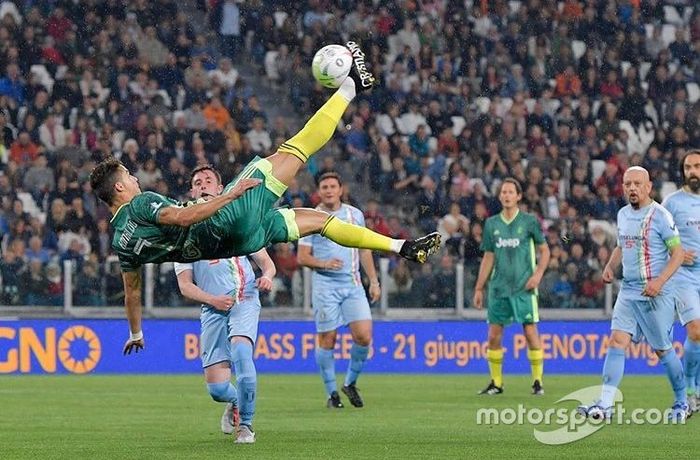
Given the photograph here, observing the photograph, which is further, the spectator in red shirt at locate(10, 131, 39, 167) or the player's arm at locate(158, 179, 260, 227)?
the spectator in red shirt at locate(10, 131, 39, 167)

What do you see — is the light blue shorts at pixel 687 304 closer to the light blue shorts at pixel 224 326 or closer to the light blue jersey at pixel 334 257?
the light blue jersey at pixel 334 257

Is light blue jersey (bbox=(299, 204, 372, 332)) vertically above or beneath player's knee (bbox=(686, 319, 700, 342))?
above

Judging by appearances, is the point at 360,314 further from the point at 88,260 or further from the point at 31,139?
the point at 31,139

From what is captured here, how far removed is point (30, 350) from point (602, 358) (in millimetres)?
8923

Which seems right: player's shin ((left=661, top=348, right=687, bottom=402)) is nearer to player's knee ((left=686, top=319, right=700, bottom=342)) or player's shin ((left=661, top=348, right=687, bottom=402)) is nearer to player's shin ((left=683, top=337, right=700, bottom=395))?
player's knee ((left=686, top=319, right=700, bottom=342))

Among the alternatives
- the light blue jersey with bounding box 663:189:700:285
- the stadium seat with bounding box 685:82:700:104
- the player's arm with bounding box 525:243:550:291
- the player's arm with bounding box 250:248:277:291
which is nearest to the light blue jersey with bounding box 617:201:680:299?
the light blue jersey with bounding box 663:189:700:285

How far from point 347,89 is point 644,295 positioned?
3.45 m

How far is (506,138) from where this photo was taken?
2720cm

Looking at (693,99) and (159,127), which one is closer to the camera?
(159,127)

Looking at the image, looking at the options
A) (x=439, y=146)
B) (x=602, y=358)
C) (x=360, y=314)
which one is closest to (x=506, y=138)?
(x=439, y=146)

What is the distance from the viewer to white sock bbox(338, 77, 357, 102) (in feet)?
36.5

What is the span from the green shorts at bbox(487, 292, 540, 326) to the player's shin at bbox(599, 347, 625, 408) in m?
4.90

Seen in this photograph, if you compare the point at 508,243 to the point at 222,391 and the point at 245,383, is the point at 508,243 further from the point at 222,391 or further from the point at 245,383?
the point at 245,383

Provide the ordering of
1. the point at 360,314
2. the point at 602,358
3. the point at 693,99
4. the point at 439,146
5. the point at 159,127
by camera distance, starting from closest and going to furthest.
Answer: the point at 360,314 → the point at 602,358 → the point at 159,127 → the point at 439,146 → the point at 693,99
